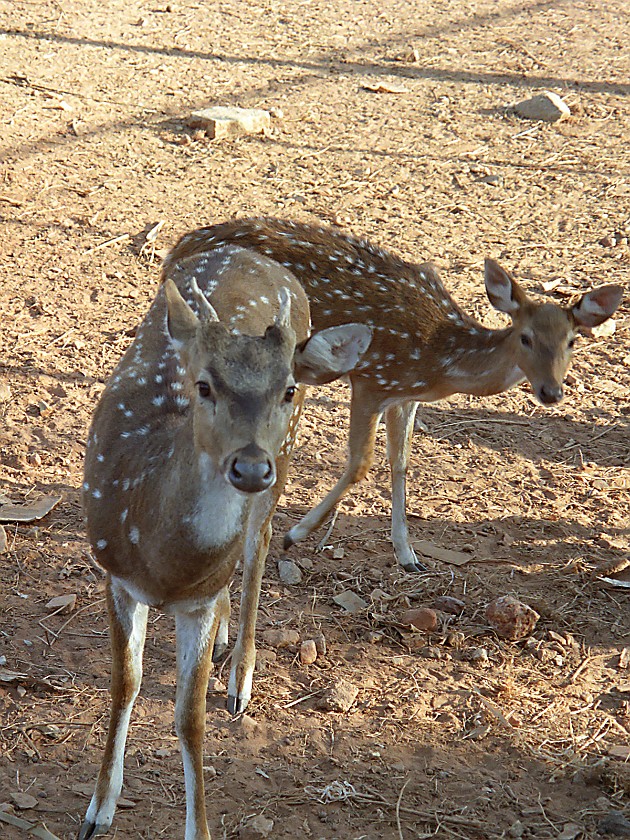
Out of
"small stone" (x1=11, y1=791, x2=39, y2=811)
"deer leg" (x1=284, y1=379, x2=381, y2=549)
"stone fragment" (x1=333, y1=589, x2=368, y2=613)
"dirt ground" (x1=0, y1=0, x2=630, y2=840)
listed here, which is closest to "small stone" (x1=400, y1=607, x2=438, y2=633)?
"dirt ground" (x1=0, y1=0, x2=630, y2=840)

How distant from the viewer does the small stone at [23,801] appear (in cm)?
363

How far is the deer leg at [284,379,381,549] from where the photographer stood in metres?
5.31

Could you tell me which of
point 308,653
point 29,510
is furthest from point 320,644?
point 29,510

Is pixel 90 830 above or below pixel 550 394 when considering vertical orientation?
below

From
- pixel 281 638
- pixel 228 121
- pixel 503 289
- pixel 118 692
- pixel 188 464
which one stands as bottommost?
pixel 281 638

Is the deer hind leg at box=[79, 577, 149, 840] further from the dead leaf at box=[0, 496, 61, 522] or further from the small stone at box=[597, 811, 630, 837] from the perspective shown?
the small stone at box=[597, 811, 630, 837]

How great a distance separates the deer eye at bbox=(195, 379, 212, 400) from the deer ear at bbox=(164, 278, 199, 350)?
20 centimetres

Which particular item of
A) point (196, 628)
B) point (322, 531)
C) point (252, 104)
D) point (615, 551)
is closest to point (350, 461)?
point (322, 531)

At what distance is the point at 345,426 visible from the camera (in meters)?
6.12

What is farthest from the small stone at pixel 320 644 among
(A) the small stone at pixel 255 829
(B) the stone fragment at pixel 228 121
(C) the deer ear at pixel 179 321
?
(B) the stone fragment at pixel 228 121

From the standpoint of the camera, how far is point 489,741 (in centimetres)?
423

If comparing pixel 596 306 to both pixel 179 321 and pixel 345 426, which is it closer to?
pixel 345 426

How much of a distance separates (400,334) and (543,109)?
5.37 metres

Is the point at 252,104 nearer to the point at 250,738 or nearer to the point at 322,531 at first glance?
the point at 322,531
